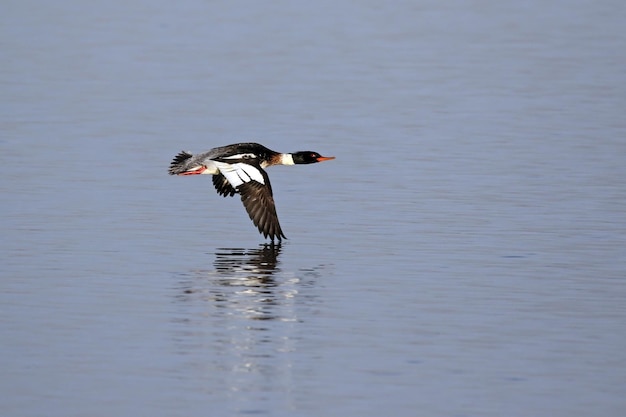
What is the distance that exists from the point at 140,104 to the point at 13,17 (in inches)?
485

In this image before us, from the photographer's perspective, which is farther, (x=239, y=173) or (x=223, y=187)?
(x=223, y=187)

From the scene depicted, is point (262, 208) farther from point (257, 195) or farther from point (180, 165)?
point (180, 165)

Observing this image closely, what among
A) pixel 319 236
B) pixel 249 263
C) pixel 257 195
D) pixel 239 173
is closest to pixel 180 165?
pixel 239 173

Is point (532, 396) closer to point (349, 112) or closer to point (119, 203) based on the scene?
point (119, 203)

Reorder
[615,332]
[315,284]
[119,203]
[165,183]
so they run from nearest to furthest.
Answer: [615,332]
[315,284]
[119,203]
[165,183]

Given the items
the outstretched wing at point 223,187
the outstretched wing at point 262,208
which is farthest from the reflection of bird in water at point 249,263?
→ the outstretched wing at point 223,187

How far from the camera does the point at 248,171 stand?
46.8 ft

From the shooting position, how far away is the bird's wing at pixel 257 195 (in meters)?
13.5

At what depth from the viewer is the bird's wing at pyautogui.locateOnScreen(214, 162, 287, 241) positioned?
13516 mm

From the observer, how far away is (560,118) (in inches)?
857

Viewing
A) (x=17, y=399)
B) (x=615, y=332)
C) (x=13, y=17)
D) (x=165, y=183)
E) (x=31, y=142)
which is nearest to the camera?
(x=17, y=399)

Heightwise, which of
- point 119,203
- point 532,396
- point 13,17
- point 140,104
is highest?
point 13,17

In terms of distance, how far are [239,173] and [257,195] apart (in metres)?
0.57

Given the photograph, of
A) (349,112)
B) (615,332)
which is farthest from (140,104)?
(615,332)
